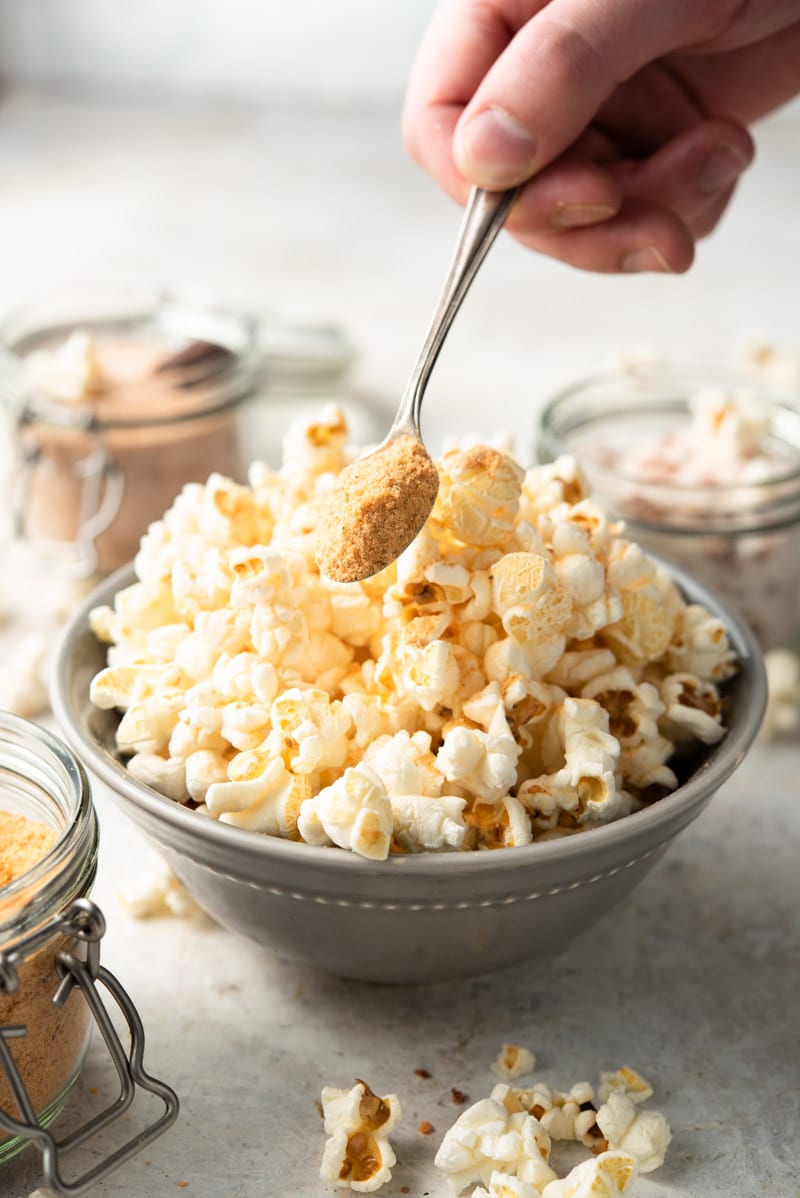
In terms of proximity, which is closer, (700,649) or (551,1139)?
(551,1139)

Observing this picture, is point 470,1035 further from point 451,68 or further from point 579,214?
point 451,68

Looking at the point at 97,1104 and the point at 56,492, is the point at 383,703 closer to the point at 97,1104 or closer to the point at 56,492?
the point at 97,1104

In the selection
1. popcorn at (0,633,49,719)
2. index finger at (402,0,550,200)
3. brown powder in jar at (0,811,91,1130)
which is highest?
index finger at (402,0,550,200)

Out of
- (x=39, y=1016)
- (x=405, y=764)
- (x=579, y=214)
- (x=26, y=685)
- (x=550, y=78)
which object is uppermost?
(x=550, y=78)

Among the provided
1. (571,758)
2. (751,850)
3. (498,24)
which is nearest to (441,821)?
(571,758)

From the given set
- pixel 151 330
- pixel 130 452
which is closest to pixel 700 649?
pixel 130 452

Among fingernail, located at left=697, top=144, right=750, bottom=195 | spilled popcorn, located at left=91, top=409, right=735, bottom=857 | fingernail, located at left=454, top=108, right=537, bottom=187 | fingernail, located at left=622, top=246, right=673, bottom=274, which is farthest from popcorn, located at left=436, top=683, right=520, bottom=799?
fingernail, located at left=697, top=144, right=750, bottom=195

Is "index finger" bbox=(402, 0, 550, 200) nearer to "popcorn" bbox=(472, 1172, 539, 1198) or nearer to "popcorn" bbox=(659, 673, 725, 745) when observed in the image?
"popcorn" bbox=(659, 673, 725, 745)

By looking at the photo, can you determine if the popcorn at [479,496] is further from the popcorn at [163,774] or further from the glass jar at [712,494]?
the glass jar at [712,494]

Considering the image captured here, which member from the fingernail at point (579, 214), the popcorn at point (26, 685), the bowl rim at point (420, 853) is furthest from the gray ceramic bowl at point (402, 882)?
the fingernail at point (579, 214)
